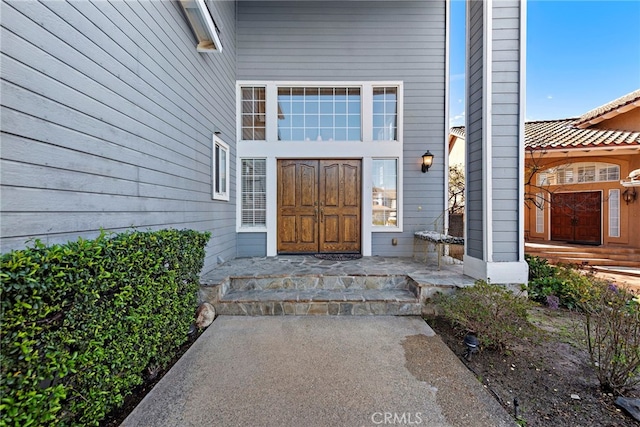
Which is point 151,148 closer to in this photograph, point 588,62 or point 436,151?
point 436,151

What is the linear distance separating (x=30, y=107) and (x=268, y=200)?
3.69 metres

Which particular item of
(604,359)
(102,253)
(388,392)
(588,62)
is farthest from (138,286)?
(588,62)

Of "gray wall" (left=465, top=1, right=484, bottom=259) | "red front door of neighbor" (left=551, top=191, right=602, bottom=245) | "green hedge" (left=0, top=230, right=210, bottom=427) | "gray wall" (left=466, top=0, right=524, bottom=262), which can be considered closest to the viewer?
"green hedge" (left=0, top=230, right=210, bottom=427)

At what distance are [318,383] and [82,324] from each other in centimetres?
160

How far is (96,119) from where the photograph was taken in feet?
6.11

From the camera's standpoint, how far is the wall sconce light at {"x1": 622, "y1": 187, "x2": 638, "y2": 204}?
636cm

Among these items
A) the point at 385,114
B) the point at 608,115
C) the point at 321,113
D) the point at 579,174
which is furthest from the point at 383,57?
the point at 608,115

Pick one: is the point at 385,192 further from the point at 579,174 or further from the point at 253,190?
the point at 579,174

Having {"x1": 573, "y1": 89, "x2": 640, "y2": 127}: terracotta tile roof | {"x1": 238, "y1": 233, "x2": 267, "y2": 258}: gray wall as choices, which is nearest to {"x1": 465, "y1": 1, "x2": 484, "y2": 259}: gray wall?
{"x1": 238, "y1": 233, "x2": 267, "y2": 258}: gray wall

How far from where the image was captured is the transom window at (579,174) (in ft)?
22.1

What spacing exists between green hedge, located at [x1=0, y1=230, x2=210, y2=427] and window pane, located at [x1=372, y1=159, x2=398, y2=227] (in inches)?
151

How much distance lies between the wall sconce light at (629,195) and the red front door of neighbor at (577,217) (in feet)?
1.47

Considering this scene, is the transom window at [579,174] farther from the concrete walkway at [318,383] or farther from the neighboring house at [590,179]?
the concrete walkway at [318,383]

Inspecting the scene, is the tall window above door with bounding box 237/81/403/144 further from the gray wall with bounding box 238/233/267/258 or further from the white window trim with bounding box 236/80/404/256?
the gray wall with bounding box 238/233/267/258
